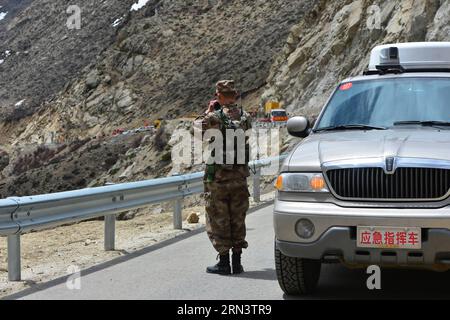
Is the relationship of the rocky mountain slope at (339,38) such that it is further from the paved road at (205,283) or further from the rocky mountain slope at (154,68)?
the paved road at (205,283)

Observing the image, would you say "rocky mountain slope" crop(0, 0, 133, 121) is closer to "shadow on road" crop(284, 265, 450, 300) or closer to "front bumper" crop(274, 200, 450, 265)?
"shadow on road" crop(284, 265, 450, 300)

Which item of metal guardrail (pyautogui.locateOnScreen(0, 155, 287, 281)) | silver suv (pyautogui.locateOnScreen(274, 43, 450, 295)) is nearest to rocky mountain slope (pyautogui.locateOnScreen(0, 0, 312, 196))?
metal guardrail (pyautogui.locateOnScreen(0, 155, 287, 281))

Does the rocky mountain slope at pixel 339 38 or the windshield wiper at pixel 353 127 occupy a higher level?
the rocky mountain slope at pixel 339 38

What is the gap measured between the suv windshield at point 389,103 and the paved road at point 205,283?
146 centimetres

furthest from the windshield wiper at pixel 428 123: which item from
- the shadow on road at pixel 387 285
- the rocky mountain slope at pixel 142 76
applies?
the rocky mountain slope at pixel 142 76

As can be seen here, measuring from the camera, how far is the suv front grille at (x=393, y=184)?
521 centimetres

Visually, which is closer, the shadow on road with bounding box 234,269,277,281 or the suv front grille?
the suv front grille

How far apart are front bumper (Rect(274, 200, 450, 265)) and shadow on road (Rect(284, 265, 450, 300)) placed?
0.79m

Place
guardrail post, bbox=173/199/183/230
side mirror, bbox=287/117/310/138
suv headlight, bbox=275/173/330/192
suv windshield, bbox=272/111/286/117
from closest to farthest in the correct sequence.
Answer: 1. suv headlight, bbox=275/173/330/192
2. side mirror, bbox=287/117/310/138
3. guardrail post, bbox=173/199/183/230
4. suv windshield, bbox=272/111/286/117

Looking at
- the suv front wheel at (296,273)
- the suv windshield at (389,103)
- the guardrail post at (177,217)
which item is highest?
the suv windshield at (389,103)

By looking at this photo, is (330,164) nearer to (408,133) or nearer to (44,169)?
(408,133)

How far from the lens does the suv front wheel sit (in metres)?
5.98

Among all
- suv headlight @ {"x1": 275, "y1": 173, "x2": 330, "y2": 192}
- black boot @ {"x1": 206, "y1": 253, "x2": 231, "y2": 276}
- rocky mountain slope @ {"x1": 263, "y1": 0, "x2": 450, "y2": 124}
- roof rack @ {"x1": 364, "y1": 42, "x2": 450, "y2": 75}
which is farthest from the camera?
A: rocky mountain slope @ {"x1": 263, "y1": 0, "x2": 450, "y2": 124}

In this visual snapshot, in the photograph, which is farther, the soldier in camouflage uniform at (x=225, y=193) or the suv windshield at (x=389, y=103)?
the soldier in camouflage uniform at (x=225, y=193)
